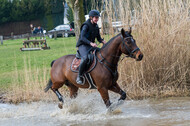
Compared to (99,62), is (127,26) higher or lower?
higher

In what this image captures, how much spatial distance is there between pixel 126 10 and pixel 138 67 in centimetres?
174

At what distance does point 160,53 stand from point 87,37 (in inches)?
94.3

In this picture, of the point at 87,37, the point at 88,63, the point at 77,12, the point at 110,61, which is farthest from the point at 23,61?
the point at 110,61

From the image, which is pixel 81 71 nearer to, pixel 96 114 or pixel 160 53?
pixel 96 114

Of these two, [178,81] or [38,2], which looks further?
[38,2]

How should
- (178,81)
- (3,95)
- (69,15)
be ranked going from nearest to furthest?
(178,81)
(3,95)
(69,15)

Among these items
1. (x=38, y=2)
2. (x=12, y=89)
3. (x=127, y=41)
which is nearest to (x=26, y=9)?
(x=38, y=2)

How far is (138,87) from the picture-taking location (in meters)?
9.27

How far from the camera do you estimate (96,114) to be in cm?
801

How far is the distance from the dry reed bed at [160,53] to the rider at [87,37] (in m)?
1.79

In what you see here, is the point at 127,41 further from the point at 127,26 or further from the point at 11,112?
the point at 11,112

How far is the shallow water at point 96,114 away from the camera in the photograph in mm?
7230

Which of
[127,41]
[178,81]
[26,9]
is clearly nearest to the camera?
[127,41]

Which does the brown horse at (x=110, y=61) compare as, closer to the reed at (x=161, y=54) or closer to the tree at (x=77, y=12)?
the reed at (x=161, y=54)
